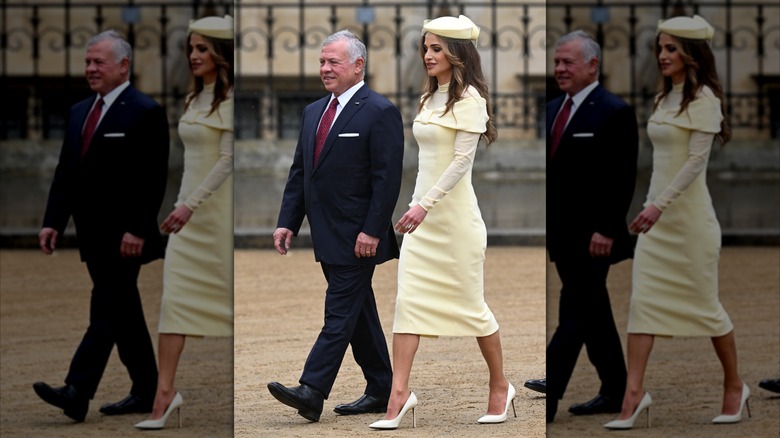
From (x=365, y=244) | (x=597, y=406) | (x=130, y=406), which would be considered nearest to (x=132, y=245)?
(x=130, y=406)

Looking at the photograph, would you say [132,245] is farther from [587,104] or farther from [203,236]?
[587,104]

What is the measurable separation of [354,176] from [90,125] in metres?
1.72

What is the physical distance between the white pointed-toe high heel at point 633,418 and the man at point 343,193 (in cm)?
176

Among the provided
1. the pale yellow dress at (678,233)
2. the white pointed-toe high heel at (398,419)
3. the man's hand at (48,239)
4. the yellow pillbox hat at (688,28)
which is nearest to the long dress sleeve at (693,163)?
the pale yellow dress at (678,233)

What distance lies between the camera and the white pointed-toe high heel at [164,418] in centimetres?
351

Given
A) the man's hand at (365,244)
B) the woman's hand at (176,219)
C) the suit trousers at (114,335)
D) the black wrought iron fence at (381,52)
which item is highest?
the black wrought iron fence at (381,52)

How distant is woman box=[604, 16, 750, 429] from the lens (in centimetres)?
327

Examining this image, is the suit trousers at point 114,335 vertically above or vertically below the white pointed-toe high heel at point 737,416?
above

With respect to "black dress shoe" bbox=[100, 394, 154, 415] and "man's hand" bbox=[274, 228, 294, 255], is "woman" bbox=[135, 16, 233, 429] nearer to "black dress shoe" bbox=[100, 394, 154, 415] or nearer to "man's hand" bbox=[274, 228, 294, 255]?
"black dress shoe" bbox=[100, 394, 154, 415]

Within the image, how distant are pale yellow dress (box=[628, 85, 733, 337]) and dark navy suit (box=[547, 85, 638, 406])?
0.06 metres

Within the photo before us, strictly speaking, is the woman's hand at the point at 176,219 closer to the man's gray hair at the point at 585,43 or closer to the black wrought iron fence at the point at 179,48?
the black wrought iron fence at the point at 179,48

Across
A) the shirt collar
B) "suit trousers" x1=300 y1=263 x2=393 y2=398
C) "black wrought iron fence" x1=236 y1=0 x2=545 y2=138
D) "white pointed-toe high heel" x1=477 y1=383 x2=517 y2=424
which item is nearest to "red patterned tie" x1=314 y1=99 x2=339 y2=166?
"suit trousers" x1=300 y1=263 x2=393 y2=398

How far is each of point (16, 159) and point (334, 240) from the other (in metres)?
1.74

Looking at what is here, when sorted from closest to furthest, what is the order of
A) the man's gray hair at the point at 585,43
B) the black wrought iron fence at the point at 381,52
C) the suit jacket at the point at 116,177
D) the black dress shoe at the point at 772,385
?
the man's gray hair at the point at 585,43
the suit jacket at the point at 116,177
the black dress shoe at the point at 772,385
the black wrought iron fence at the point at 381,52
